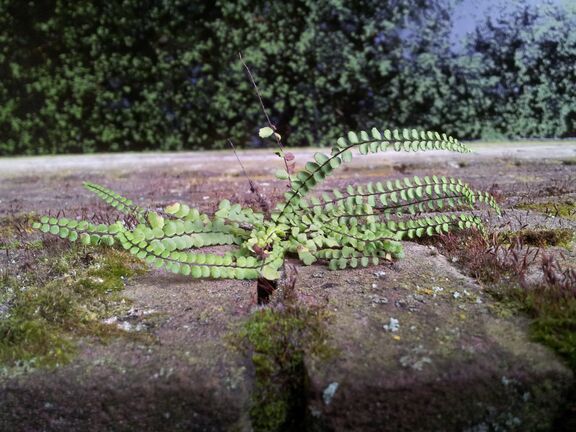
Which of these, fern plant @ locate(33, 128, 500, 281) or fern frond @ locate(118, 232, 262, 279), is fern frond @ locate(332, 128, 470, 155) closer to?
fern plant @ locate(33, 128, 500, 281)

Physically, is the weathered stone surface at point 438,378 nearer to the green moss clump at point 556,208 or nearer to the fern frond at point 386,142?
the fern frond at point 386,142

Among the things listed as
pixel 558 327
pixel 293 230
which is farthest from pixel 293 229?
pixel 558 327

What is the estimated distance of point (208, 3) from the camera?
12.0 feet

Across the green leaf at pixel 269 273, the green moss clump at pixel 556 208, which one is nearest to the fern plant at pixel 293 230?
the green leaf at pixel 269 273

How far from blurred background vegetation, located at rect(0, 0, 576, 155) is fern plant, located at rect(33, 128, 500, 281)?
72.4 inches

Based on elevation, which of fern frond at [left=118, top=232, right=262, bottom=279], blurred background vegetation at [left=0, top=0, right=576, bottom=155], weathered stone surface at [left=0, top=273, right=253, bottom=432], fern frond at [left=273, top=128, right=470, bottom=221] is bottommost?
weathered stone surface at [left=0, top=273, right=253, bottom=432]

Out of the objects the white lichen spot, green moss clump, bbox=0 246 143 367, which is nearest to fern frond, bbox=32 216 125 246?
green moss clump, bbox=0 246 143 367

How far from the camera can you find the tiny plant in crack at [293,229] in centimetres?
172

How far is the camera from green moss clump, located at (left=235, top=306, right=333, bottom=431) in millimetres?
1330

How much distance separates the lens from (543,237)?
6.83 feet

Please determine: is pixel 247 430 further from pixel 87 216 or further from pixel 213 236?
pixel 87 216

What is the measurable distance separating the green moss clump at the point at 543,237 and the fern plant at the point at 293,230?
15cm

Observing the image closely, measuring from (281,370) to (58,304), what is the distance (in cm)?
74

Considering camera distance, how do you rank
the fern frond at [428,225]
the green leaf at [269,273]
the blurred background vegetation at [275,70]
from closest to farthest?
the green leaf at [269,273] < the fern frond at [428,225] < the blurred background vegetation at [275,70]
